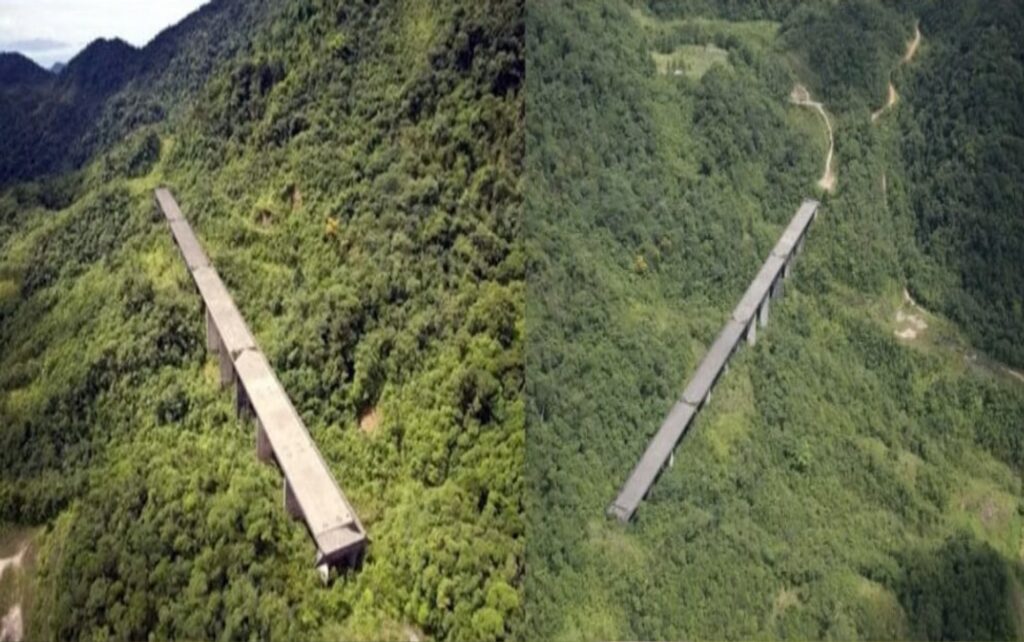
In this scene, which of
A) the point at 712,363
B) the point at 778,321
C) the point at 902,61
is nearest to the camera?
the point at 712,363

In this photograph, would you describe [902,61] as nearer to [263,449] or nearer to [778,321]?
[778,321]

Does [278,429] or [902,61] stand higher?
[278,429]

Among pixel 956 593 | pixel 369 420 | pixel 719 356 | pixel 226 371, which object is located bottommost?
pixel 956 593

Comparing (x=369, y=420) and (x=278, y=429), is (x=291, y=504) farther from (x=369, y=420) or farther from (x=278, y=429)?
(x=369, y=420)

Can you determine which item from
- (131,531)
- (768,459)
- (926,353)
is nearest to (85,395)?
(131,531)

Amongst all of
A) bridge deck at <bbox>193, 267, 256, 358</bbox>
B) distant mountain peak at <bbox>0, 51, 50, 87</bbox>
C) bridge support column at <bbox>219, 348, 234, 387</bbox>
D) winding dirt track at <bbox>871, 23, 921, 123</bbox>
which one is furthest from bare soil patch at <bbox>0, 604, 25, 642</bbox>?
distant mountain peak at <bbox>0, 51, 50, 87</bbox>

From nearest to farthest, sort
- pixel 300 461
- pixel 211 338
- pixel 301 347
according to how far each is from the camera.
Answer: pixel 300 461 → pixel 301 347 → pixel 211 338

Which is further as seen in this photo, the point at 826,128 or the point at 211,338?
the point at 826,128

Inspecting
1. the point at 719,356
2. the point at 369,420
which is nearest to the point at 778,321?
the point at 719,356
